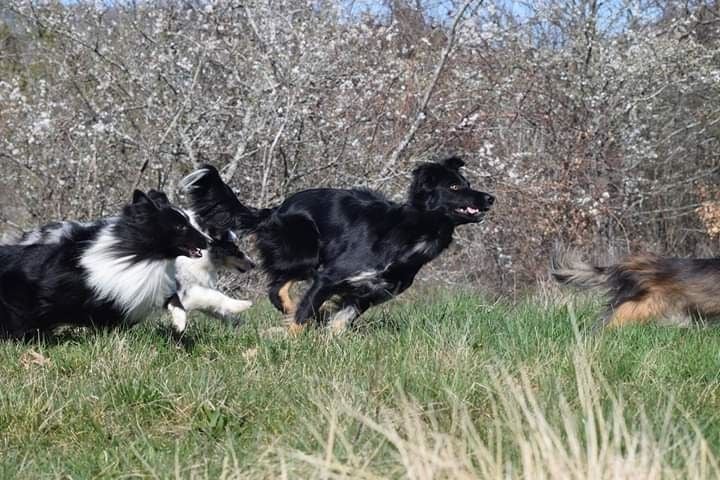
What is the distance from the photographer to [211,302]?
7.74m

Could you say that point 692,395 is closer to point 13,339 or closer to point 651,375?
point 651,375

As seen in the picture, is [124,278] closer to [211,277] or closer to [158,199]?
[158,199]

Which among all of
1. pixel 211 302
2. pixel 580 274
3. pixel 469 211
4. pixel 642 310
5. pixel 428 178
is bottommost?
pixel 211 302

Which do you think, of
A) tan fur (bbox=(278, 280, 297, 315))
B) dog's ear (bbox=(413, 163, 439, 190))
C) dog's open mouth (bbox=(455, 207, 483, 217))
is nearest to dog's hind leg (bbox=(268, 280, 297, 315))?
tan fur (bbox=(278, 280, 297, 315))

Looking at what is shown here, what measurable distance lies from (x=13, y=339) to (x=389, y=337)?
2.46m

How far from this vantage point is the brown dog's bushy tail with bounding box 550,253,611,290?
7574 millimetres

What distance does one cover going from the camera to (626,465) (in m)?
2.68

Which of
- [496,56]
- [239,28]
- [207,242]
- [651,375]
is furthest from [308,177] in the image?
[651,375]

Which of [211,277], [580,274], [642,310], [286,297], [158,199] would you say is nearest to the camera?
[158,199]

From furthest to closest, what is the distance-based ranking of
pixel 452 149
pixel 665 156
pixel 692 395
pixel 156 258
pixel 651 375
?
pixel 665 156, pixel 452 149, pixel 156 258, pixel 651 375, pixel 692 395

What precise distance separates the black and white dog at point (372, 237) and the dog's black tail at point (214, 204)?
0.56 m

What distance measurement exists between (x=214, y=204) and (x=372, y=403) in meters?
4.47

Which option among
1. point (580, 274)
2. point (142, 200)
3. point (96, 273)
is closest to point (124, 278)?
point (96, 273)

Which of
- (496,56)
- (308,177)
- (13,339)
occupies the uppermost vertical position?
(496,56)
